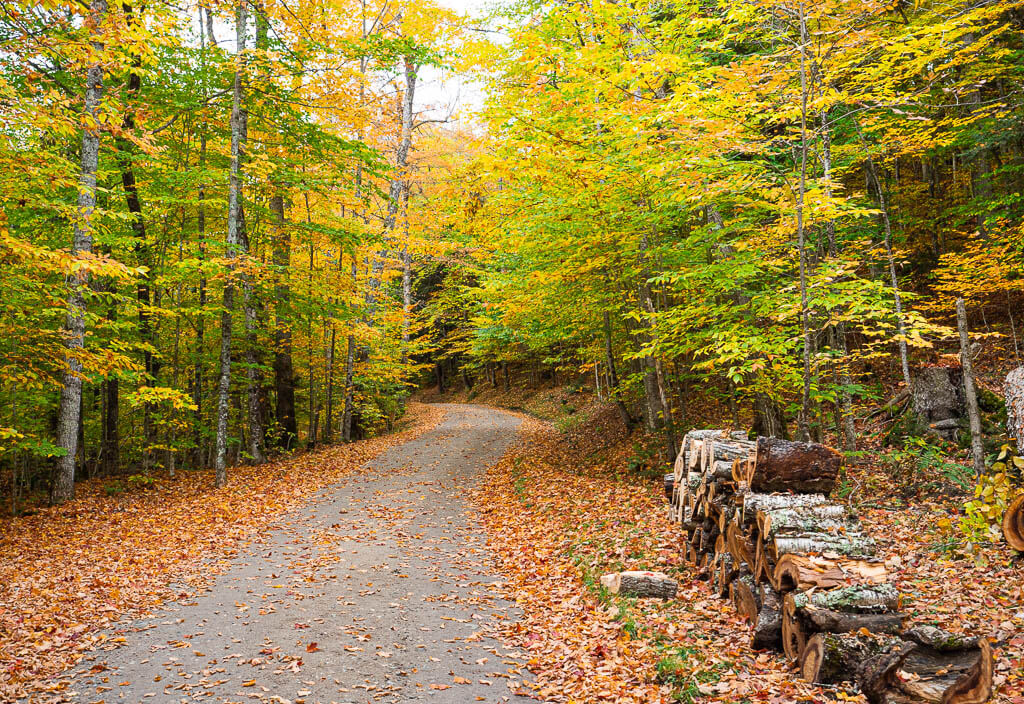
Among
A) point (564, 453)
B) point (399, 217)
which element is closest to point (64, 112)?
point (564, 453)

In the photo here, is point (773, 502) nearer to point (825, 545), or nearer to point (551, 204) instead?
point (825, 545)

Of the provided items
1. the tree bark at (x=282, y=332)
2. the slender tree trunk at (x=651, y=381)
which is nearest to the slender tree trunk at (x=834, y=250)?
the slender tree trunk at (x=651, y=381)

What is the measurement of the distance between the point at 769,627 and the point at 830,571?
81 cm

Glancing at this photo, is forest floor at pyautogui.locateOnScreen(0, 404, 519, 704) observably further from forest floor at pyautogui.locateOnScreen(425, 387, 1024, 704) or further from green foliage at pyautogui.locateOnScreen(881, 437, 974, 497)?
green foliage at pyautogui.locateOnScreen(881, 437, 974, 497)

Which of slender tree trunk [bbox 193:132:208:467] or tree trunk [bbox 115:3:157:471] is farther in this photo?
slender tree trunk [bbox 193:132:208:467]

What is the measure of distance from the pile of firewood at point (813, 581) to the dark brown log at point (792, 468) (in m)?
0.01

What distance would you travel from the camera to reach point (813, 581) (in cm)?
449

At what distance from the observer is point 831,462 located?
5.71 m

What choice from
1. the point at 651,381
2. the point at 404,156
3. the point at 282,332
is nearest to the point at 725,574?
the point at 651,381

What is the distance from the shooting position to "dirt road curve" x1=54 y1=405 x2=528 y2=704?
5031 mm

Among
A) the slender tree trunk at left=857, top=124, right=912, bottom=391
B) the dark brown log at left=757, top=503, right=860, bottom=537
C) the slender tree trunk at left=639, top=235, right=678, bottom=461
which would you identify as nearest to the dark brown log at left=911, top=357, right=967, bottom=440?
the slender tree trunk at left=857, top=124, right=912, bottom=391

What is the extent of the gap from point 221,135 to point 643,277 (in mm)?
12113

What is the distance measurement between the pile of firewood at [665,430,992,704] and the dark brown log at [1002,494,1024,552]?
123cm

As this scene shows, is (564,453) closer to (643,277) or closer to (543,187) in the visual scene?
(643,277)
